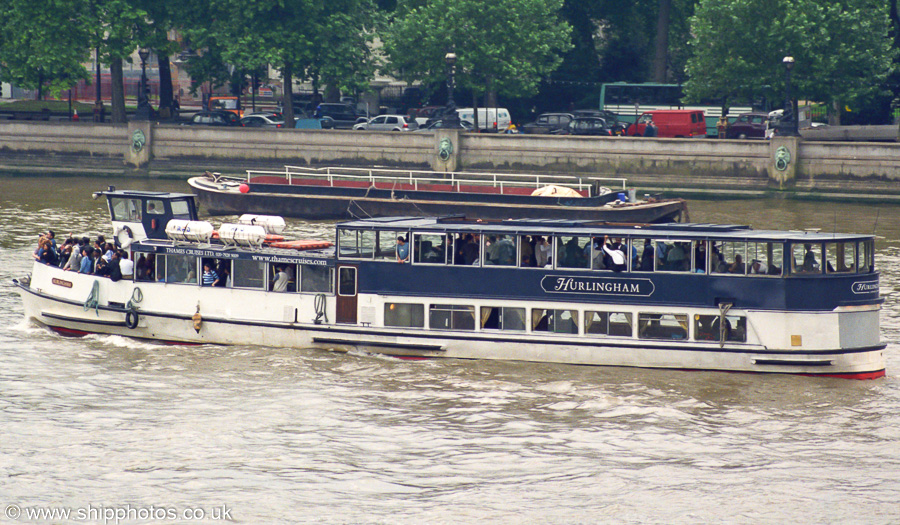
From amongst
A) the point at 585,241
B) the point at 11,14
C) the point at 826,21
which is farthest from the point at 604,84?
the point at 585,241

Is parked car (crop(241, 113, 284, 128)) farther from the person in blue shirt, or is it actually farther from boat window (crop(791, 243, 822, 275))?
boat window (crop(791, 243, 822, 275))

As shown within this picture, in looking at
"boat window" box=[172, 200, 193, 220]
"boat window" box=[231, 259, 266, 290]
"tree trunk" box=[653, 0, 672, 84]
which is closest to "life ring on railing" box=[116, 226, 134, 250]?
"boat window" box=[172, 200, 193, 220]

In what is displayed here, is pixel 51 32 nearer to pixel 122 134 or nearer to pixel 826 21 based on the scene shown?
pixel 122 134

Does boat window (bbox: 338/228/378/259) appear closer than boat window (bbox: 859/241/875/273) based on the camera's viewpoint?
No

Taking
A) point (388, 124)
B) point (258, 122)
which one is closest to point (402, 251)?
point (388, 124)

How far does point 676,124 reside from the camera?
6278 centimetres

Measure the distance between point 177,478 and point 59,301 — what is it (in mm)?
10494

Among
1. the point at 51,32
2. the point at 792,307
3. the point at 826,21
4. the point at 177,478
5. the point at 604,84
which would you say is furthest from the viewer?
the point at 604,84

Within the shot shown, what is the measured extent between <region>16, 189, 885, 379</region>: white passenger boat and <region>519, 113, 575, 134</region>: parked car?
39.6m

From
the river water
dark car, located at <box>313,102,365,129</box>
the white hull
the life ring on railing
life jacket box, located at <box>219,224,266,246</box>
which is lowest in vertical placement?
the river water

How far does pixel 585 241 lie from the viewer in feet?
80.3

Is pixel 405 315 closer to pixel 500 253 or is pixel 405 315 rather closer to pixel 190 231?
pixel 500 253

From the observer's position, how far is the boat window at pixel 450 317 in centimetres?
2473

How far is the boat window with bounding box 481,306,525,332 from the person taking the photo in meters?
24.5
